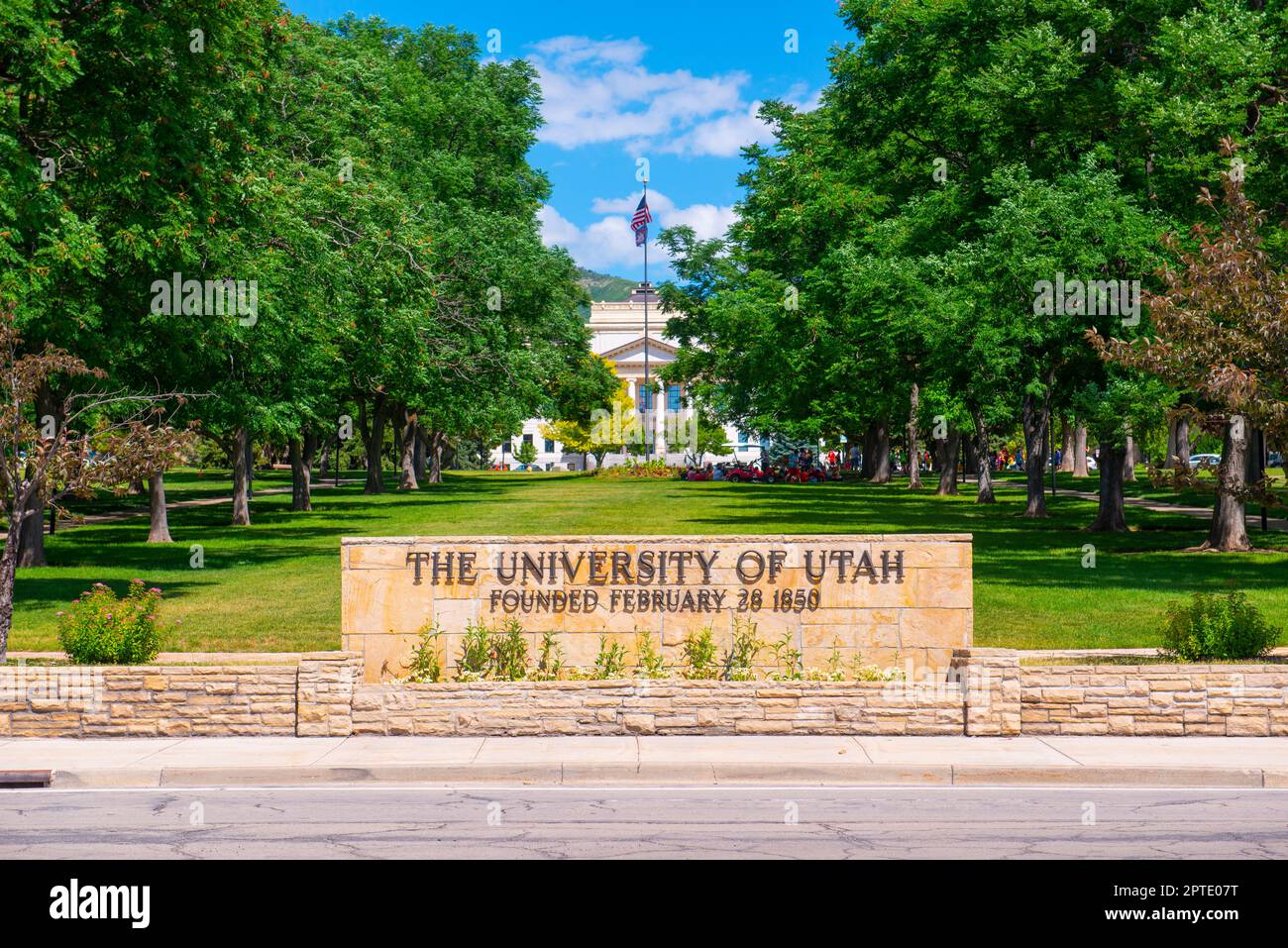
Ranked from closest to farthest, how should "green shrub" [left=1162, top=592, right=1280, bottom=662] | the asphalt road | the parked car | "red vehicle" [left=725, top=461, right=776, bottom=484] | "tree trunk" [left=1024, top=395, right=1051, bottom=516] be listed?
the asphalt road
"green shrub" [left=1162, top=592, right=1280, bottom=662]
"tree trunk" [left=1024, top=395, right=1051, bottom=516]
"red vehicle" [left=725, top=461, right=776, bottom=484]
the parked car

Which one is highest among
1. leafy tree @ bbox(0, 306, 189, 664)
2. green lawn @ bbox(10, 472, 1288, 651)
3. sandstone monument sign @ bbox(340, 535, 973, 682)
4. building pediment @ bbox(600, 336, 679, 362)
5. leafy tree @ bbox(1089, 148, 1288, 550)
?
building pediment @ bbox(600, 336, 679, 362)

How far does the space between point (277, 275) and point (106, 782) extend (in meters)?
19.5

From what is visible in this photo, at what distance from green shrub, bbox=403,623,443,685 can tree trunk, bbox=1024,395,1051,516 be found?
2806cm

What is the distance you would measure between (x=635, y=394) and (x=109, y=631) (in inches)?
5229

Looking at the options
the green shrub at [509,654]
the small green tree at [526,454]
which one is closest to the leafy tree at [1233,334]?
the green shrub at [509,654]

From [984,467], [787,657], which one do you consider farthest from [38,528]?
[984,467]

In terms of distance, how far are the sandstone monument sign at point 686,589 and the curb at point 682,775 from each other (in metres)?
Answer: 3.78

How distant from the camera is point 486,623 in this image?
53.2 ft

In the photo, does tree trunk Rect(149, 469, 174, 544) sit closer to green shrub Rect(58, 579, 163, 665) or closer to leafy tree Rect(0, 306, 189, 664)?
leafy tree Rect(0, 306, 189, 664)

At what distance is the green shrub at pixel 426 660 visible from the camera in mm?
15703

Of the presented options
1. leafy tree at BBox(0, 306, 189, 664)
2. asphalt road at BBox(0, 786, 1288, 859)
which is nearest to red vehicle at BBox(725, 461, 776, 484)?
leafy tree at BBox(0, 306, 189, 664)

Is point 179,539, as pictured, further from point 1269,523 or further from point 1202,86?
point 1269,523

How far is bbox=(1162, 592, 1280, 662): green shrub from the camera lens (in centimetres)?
1744

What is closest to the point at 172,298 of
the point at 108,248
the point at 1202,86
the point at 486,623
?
the point at 108,248
